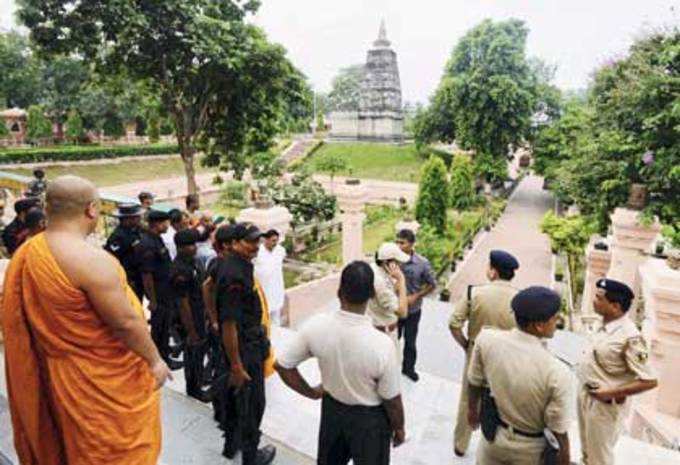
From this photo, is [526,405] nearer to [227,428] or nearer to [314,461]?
[314,461]

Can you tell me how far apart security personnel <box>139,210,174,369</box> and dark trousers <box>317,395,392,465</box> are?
228 centimetres

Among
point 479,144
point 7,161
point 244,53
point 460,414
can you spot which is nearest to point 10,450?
point 460,414

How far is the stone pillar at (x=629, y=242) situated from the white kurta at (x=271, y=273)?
5109 mm

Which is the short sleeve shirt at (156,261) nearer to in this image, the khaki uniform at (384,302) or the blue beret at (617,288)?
the khaki uniform at (384,302)

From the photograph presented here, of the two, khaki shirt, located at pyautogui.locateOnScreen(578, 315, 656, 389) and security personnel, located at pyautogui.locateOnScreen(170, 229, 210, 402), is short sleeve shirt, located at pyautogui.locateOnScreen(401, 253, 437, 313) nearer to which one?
khaki shirt, located at pyautogui.locateOnScreen(578, 315, 656, 389)

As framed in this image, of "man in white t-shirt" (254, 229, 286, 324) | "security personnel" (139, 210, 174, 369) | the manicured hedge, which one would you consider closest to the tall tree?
"man in white t-shirt" (254, 229, 286, 324)

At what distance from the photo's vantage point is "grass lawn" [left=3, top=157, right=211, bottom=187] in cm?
3072

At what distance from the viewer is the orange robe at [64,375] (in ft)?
7.20

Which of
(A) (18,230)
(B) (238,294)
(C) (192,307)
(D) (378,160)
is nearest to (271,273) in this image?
(C) (192,307)

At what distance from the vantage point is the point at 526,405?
2.47 metres

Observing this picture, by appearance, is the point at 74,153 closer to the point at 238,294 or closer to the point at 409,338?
the point at 409,338

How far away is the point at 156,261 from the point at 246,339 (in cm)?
162

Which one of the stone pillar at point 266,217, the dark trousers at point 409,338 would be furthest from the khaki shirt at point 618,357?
the stone pillar at point 266,217

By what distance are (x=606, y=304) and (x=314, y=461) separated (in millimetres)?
2217
